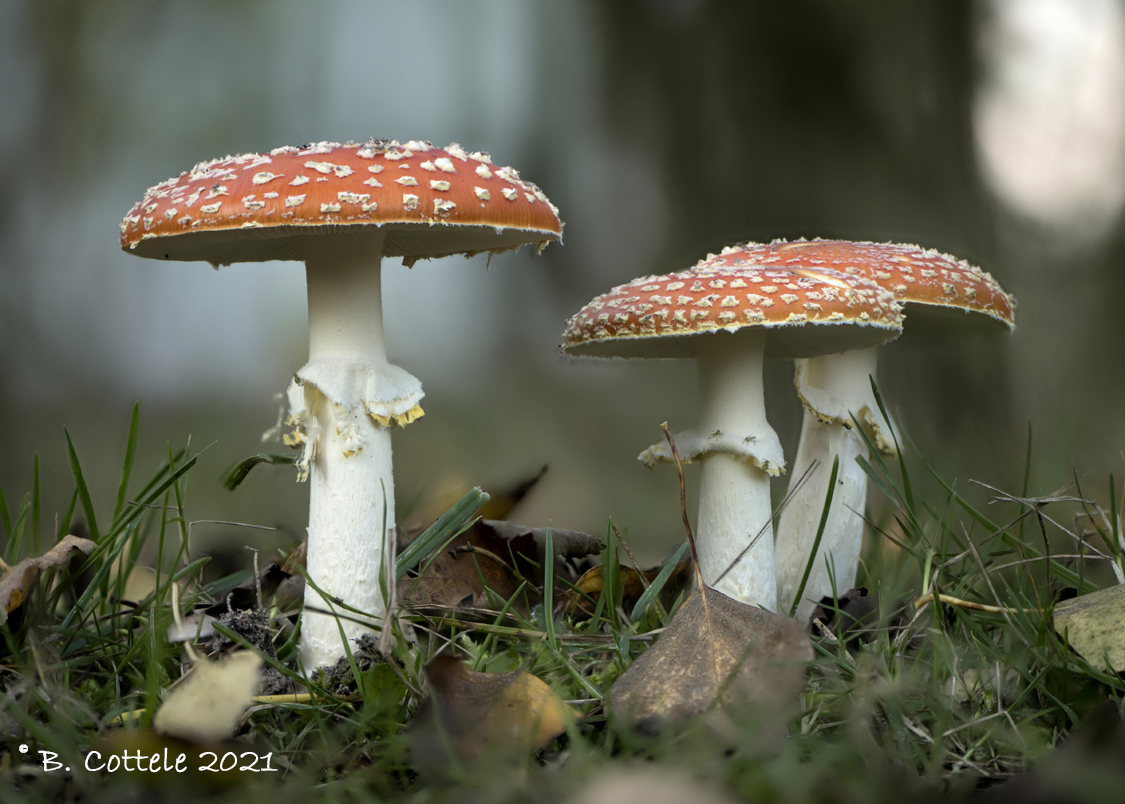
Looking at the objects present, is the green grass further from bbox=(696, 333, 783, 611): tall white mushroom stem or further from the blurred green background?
the blurred green background

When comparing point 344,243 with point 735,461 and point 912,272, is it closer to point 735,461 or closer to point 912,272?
point 735,461

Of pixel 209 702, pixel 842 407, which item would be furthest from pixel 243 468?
pixel 842 407

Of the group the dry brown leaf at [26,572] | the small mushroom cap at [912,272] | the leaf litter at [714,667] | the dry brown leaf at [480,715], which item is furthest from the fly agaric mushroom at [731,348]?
the dry brown leaf at [26,572]

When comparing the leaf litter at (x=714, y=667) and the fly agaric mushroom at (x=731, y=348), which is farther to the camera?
the fly agaric mushroom at (x=731, y=348)

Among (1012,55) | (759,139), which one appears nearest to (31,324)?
(759,139)

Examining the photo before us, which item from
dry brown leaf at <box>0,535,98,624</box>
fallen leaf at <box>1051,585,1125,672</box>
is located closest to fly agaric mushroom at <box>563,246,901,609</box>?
fallen leaf at <box>1051,585,1125,672</box>

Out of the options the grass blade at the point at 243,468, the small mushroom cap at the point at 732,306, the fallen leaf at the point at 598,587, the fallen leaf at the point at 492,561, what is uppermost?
the small mushroom cap at the point at 732,306

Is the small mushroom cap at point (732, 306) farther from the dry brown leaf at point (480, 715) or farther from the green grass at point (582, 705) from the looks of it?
the dry brown leaf at point (480, 715)
